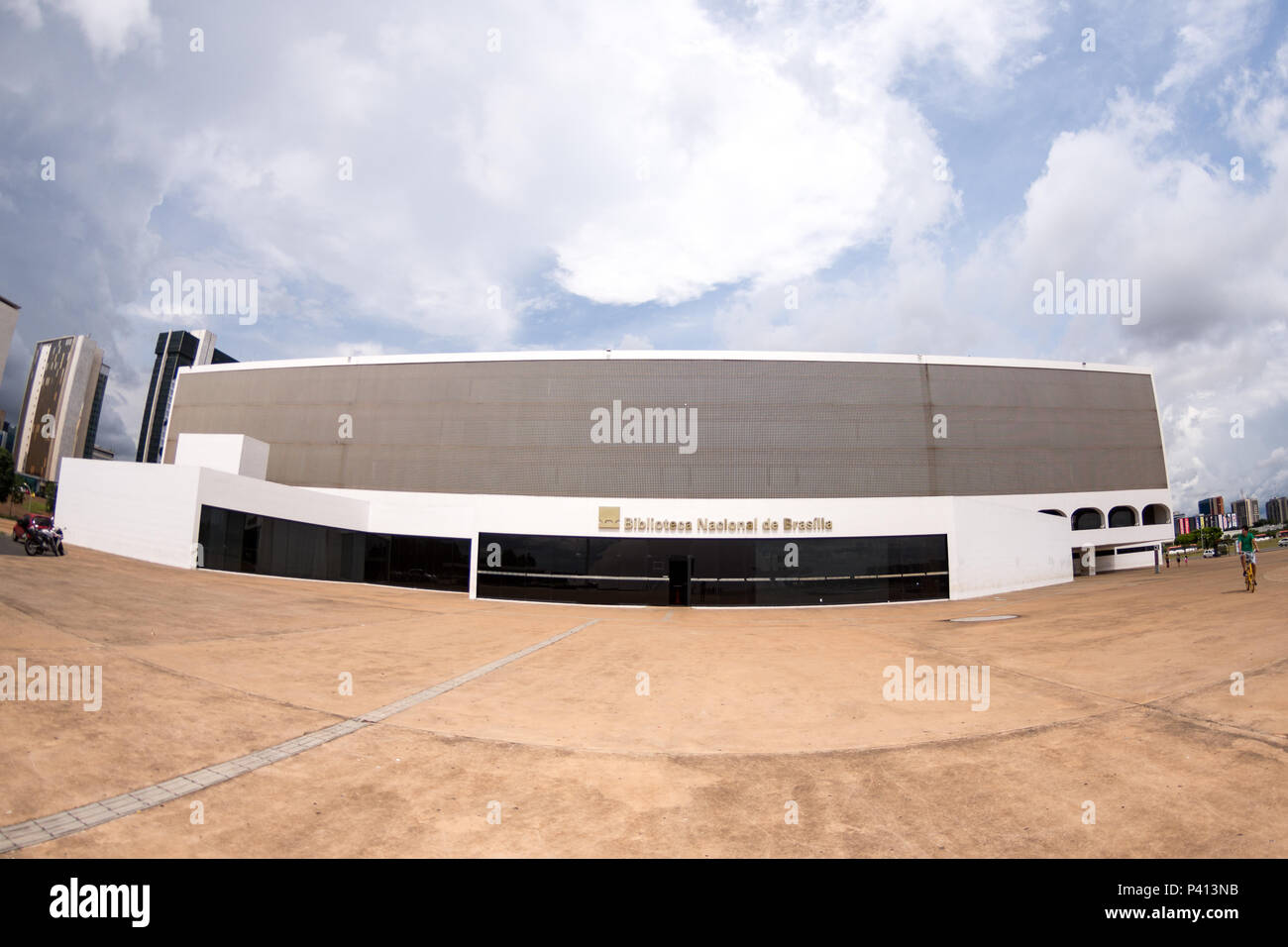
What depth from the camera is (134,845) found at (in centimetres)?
400

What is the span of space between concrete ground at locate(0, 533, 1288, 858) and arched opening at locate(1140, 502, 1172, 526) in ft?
111

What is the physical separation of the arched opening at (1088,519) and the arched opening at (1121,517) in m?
0.95

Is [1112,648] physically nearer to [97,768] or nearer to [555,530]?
[97,768]

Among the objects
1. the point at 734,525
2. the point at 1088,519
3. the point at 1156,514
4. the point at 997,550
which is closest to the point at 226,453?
the point at 734,525

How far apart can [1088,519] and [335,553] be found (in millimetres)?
48536

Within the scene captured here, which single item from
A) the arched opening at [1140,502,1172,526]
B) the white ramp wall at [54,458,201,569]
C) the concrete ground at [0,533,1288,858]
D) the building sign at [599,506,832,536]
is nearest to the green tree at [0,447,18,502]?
the white ramp wall at [54,458,201,569]

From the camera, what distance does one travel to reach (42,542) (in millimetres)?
20031

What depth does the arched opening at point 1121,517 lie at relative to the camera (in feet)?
125

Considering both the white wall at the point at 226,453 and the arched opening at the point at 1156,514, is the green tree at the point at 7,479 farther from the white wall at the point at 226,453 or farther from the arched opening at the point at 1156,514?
the arched opening at the point at 1156,514

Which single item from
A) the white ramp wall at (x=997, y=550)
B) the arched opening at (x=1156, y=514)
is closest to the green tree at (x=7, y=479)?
the white ramp wall at (x=997, y=550)

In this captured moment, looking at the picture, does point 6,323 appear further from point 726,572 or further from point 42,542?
point 726,572

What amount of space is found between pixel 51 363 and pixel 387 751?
560ft

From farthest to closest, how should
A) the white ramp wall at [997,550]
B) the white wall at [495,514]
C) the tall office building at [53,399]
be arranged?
the tall office building at [53,399] < the white ramp wall at [997,550] < the white wall at [495,514]
